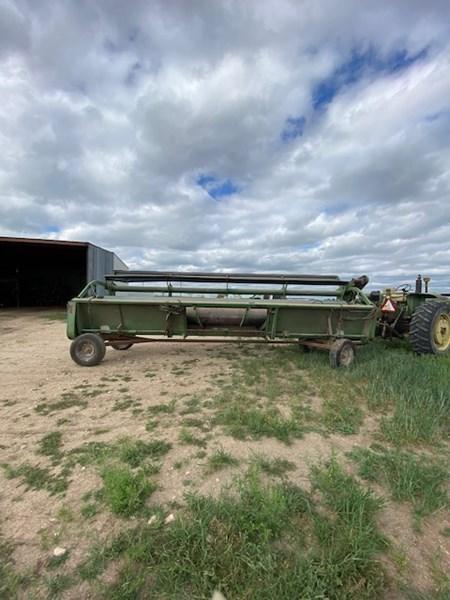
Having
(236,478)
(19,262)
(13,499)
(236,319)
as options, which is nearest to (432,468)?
(236,478)

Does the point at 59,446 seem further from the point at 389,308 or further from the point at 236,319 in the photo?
the point at 389,308

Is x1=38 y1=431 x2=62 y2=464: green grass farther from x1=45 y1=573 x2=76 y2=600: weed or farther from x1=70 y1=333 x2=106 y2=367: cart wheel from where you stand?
x1=70 y1=333 x2=106 y2=367: cart wheel

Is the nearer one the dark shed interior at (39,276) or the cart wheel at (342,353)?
the cart wheel at (342,353)

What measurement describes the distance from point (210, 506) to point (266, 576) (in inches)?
18.4

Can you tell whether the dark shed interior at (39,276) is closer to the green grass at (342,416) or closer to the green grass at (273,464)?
the green grass at (342,416)

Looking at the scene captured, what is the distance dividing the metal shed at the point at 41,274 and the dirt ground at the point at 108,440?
12.4 meters

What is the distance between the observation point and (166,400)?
131 inches

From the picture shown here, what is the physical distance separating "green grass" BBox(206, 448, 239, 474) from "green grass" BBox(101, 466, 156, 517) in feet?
1.40

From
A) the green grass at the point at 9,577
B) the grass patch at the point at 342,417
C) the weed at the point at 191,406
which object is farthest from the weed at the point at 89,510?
the grass patch at the point at 342,417

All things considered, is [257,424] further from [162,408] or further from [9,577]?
[9,577]

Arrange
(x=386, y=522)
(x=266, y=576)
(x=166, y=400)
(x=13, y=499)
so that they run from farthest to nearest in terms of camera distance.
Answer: (x=166, y=400) < (x=13, y=499) < (x=386, y=522) < (x=266, y=576)

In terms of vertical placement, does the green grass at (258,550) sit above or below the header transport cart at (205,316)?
below

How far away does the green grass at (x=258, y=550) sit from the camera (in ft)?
4.08

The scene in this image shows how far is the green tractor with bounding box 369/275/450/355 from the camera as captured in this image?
488 cm
